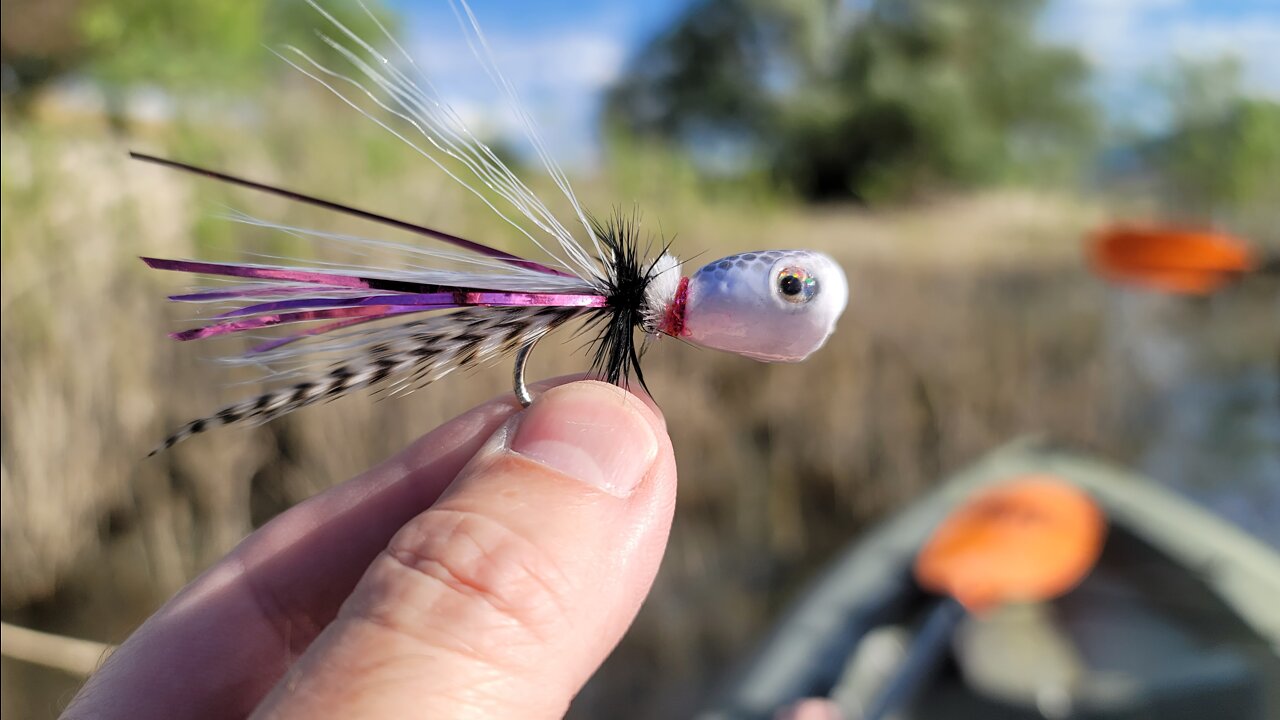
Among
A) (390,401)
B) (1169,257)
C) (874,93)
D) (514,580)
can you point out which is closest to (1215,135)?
(874,93)

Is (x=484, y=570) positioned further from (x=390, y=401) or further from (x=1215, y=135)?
(x=1215, y=135)

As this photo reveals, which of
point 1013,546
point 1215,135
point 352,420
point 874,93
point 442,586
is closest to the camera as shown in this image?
point 442,586

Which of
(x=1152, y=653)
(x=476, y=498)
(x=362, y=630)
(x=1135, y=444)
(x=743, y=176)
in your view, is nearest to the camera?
(x=362, y=630)

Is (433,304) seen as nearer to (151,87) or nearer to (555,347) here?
(555,347)

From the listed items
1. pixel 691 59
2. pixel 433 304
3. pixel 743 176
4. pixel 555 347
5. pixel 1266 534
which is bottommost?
pixel 1266 534

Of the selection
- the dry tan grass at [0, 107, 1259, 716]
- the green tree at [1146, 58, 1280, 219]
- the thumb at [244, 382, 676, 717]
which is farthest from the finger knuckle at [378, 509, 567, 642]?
the green tree at [1146, 58, 1280, 219]

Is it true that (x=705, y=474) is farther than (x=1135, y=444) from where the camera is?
No

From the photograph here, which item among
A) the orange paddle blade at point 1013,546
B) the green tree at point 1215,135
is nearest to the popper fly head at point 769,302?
the orange paddle blade at point 1013,546

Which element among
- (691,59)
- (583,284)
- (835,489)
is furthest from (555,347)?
(691,59)
